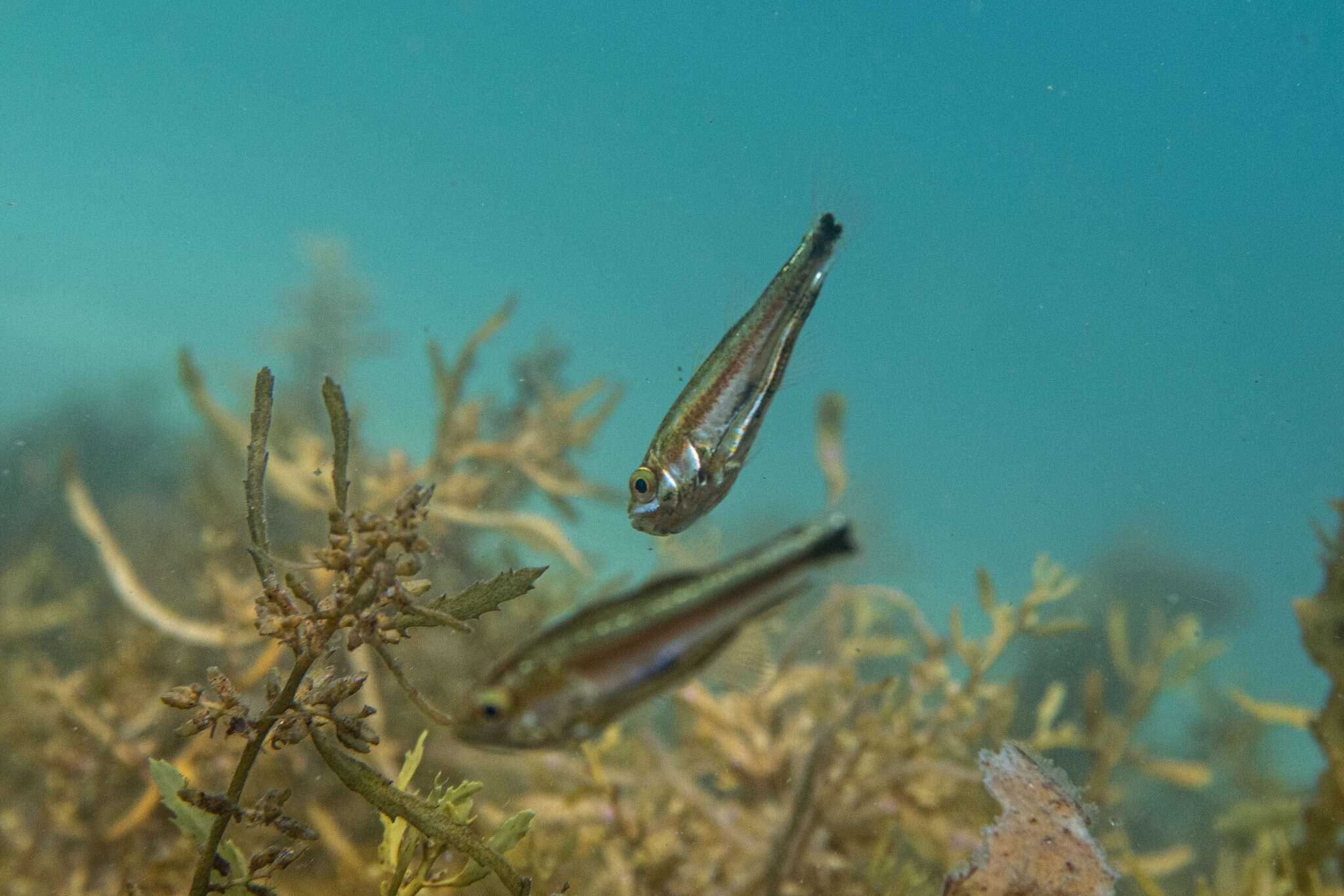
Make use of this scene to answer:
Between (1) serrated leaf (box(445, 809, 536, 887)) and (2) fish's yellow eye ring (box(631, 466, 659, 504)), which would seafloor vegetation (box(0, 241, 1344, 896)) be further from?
(2) fish's yellow eye ring (box(631, 466, 659, 504))

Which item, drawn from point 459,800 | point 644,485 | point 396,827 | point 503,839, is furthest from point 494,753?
point 644,485

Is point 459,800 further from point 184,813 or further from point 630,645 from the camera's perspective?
point 630,645

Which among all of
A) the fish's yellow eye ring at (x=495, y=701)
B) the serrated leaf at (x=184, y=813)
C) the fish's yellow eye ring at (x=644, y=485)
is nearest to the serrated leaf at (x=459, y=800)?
the serrated leaf at (x=184, y=813)

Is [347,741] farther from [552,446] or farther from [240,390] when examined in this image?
[240,390]

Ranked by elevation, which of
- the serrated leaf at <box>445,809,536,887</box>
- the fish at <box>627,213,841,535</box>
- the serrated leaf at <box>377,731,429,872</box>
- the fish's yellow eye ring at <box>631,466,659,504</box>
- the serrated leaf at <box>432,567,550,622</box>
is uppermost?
the fish at <box>627,213,841,535</box>

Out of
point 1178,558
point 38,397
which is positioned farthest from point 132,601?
point 1178,558

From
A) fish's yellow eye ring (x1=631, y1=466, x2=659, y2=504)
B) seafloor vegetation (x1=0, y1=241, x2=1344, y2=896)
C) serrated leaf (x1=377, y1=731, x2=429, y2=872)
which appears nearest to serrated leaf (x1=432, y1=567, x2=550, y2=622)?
seafloor vegetation (x1=0, y1=241, x2=1344, y2=896)

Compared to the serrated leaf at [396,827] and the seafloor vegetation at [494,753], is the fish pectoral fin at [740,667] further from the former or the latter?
the serrated leaf at [396,827]
